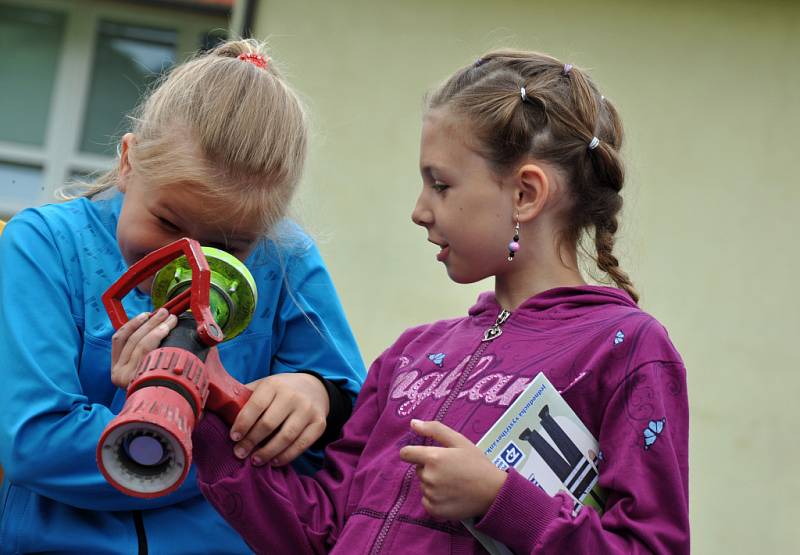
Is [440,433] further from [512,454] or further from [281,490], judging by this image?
[281,490]

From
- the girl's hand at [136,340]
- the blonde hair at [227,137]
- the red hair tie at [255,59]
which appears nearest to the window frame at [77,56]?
the red hair tie at [255,59]

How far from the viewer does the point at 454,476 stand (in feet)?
5.84

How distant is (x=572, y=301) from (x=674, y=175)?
3.99m

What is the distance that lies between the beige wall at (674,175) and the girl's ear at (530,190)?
344 cm

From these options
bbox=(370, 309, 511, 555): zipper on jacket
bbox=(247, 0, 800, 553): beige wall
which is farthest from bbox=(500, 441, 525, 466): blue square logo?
bbox=(247, 0, 800, 553): beige wall

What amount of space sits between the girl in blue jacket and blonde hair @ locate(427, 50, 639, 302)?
39 cm

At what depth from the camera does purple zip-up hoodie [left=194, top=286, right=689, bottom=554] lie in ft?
5.85

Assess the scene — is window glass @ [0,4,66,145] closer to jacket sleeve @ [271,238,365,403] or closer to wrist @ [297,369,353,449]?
jacket sleeve @ [271,238,365,403]

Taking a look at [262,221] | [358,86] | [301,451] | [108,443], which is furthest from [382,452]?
[358,86]

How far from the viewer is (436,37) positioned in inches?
230

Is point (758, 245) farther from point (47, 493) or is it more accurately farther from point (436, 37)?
point (47, 493)

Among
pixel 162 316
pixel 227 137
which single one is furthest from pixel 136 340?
pixel 227 137

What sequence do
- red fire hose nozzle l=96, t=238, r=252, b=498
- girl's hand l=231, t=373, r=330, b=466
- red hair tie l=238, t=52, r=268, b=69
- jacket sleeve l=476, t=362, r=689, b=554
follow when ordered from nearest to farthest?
red fire hose nozzle l=96, t=238, r=252, b=498
jacket sleeve l=476, t=362, r=689, b=554
girl's hand l=231, t=373, r=330, b=466
red hair tie l=238, t=52, r=268, b=69

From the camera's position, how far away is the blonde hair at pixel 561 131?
2172 millimetres
